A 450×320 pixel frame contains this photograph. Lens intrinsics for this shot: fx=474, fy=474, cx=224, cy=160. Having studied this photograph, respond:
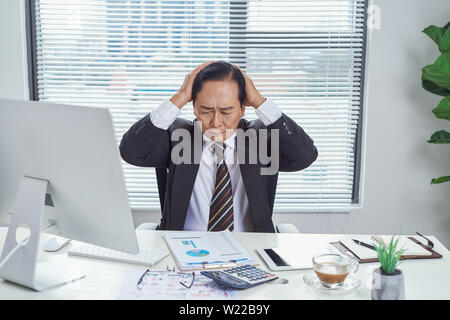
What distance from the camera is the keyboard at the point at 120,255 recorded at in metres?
1.44

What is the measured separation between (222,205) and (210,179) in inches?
6.0

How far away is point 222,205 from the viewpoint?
Answer: 6.34 ft

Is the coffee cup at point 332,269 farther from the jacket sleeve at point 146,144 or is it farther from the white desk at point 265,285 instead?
the jacket sleeve at point 146,144

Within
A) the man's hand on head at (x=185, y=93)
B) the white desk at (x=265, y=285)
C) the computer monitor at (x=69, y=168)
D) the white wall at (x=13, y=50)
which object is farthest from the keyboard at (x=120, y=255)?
the white wall at (x=13, y=50)

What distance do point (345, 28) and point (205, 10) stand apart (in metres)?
0.86

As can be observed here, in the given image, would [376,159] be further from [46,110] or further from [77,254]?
[46,110]

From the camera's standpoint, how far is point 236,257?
147 centimetres

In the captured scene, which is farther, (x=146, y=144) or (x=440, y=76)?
(x=440, y=76)

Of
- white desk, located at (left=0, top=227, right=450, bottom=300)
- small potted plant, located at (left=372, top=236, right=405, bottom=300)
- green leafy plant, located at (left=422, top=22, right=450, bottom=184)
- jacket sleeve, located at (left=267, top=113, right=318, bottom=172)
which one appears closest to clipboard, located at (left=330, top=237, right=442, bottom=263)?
white desk, located at (left=0, top=227, right=450, bottom=300)

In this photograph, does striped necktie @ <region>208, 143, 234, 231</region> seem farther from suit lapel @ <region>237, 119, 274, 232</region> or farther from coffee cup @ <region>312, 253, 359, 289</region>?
coffee cup @ <region>312, 253, 359, 289</region>

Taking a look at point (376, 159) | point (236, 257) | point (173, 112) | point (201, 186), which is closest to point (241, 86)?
point (173, 112)

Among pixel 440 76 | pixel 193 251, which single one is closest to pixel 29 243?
pixel 193 251

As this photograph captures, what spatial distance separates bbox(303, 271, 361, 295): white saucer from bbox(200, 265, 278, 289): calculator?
3.7 inches

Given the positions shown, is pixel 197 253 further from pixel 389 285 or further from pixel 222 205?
pixel 389 285
